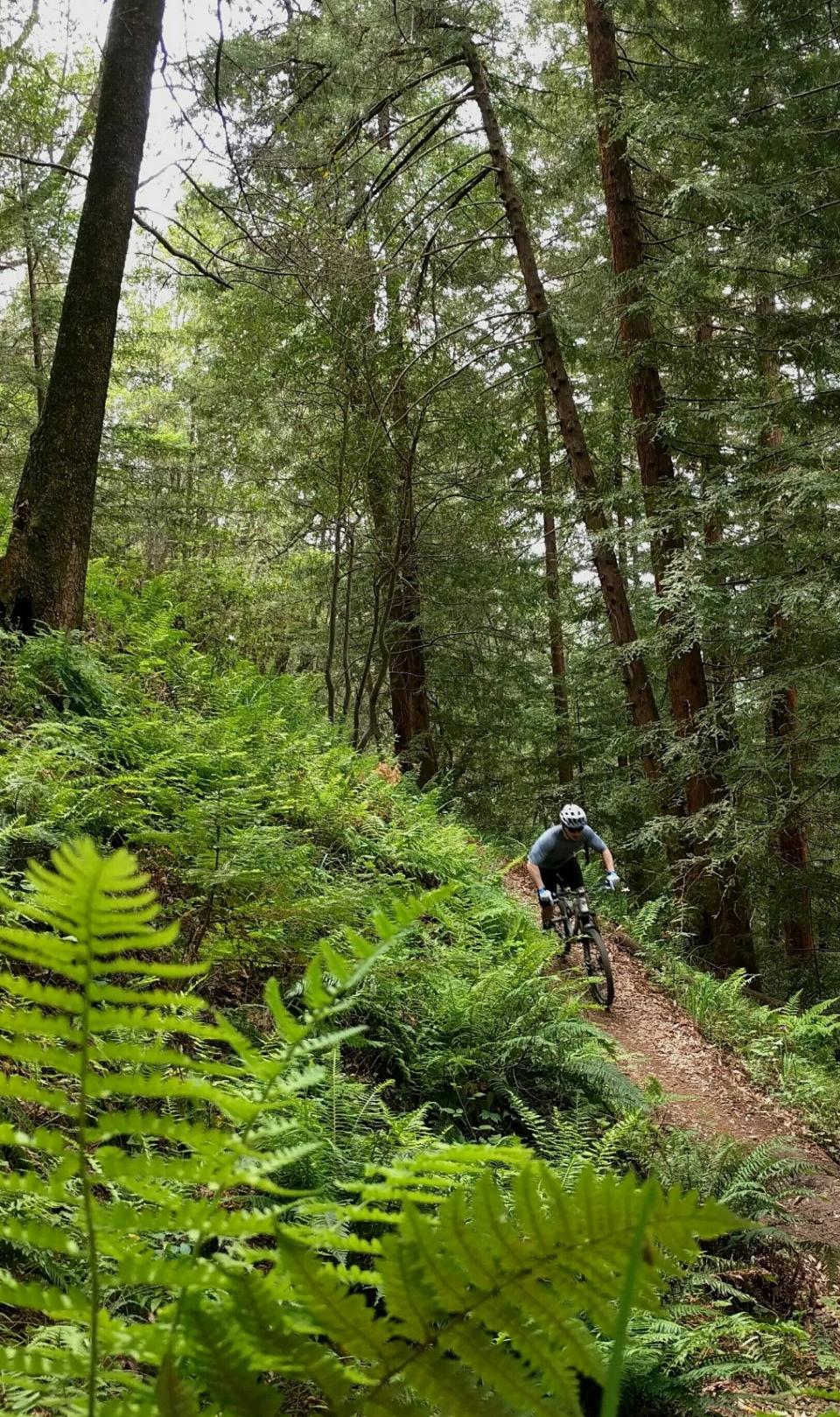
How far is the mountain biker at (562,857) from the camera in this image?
27.3ft

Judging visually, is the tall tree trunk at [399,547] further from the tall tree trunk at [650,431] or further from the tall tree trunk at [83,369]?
the tall tree trunk at [83,369]

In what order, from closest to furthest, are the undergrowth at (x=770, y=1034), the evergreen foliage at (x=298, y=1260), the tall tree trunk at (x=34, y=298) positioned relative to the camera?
the evergreen foliage at (x=298, y=1260)
the undergrowth at (x=770, y=1034)
the tall tree trunk at (x=34, y=298)

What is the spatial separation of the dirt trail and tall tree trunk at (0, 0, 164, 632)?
549 cm

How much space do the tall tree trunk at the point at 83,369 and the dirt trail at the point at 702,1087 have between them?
549cm

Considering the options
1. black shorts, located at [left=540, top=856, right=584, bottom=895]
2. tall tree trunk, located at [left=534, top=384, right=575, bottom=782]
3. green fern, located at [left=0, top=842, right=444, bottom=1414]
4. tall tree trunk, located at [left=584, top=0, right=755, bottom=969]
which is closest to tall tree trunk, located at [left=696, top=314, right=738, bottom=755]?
Result: tall tree trunk, located at [left=584, top=0, right=755, bottom=969]

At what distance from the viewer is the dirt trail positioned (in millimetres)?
5742

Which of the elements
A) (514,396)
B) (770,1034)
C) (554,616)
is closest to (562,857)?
(770,1034)

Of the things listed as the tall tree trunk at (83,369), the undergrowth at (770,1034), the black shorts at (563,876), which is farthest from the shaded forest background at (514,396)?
the black shorts at (563,876)

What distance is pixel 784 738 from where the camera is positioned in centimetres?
917

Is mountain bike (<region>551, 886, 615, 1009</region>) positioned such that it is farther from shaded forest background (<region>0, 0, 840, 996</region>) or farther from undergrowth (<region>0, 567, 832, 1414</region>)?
shaded forest background (<region>0, 0, 840, 996</region>)

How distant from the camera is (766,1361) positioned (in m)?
3.62

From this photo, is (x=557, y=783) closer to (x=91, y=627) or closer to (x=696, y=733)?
(x=696, y=733)

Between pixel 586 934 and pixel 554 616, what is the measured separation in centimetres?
735

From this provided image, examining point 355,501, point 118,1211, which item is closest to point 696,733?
point 355,501
